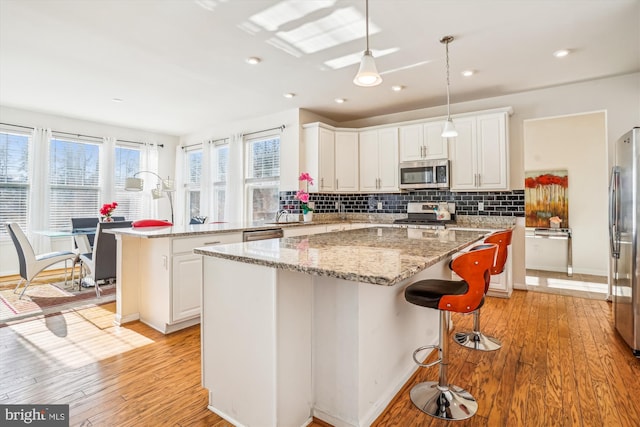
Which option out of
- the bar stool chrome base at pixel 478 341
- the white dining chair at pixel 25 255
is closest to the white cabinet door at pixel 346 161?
the bar stool chrome base at pixel 478 341

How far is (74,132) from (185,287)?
183 inches

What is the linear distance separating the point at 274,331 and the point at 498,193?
3.92m

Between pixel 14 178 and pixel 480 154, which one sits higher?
pixel 480 154

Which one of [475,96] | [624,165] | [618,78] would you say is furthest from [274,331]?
[618,78]

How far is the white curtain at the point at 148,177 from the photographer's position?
6.60 metres

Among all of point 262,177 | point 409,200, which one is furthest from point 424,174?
point 262,177

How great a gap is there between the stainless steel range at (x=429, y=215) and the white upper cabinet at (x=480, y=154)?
36 cm

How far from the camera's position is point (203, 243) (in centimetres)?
300

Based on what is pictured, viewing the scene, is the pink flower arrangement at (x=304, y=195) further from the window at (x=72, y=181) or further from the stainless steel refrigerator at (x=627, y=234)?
the window at (x=72, y=181)

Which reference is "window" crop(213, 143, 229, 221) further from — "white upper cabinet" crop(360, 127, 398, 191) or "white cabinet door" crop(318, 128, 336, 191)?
"white upper cabinet" crop(360, 127, 398, 191)

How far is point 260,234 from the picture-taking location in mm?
3666

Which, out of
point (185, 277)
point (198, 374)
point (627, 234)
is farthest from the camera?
point (185, 277)

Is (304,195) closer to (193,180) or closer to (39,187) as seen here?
(193,180)

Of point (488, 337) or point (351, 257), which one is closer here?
point (351, 257)
